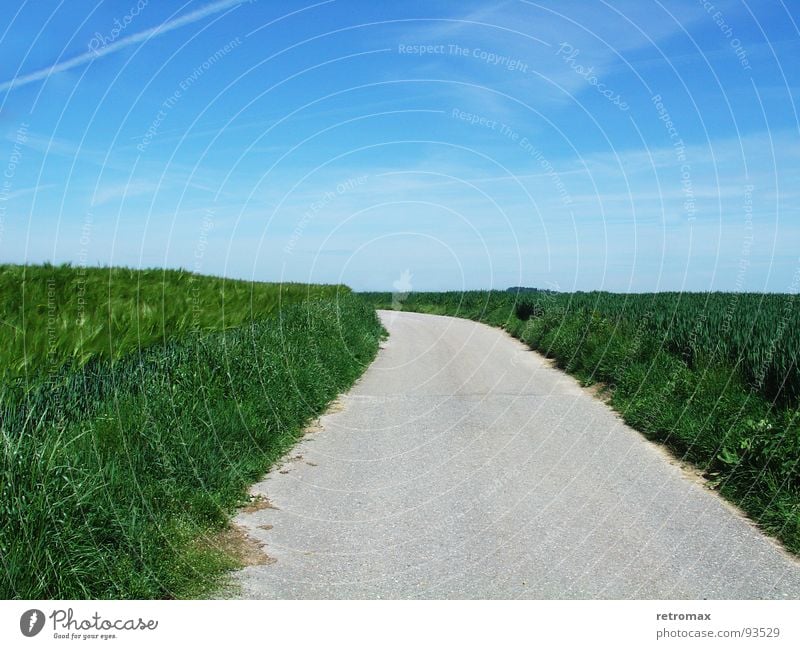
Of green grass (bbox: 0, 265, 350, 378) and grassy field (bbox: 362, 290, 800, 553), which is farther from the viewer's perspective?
grassy field (bbox: 362, 290, 800, 553)

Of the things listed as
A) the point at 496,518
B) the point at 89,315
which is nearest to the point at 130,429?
the point at 89,315

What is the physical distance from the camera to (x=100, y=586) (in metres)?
4.34

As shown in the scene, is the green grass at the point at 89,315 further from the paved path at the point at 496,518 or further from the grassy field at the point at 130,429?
the paved path at the point at 496,518

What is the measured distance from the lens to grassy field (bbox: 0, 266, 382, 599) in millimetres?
4281

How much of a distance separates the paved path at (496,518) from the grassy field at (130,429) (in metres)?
0.47

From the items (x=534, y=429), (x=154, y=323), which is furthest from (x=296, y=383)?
(x=534, y=429)

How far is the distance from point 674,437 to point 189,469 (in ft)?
19.3

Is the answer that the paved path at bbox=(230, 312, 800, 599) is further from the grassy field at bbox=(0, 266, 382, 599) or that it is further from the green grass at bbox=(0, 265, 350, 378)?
the green grass at bbox=(0, 265, 350, 378)

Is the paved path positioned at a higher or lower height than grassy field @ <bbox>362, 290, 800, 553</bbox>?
lower

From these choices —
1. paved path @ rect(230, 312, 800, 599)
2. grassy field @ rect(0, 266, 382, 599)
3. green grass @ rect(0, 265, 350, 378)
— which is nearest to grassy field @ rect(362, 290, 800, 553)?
paved path @ rect(230, 312, 800, 599)

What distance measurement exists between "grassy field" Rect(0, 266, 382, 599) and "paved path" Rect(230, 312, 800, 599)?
470 mm

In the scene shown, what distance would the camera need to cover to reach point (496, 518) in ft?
20.5

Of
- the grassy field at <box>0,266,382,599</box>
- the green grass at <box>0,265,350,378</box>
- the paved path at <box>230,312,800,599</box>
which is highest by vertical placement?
the green grass at <box>0,265,350,378</box>
